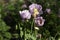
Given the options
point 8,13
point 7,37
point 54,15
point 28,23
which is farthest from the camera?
point 8,13

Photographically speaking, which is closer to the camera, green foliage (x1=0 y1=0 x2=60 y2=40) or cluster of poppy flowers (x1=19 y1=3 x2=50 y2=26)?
cluster of poppy flowers (x1=19 y1=3 x2=50 y2=26)

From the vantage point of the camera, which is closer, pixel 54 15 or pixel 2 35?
pixel 2 35

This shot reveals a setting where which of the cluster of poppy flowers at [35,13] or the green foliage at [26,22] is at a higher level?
the cluster of poppy flowers at [35,13]

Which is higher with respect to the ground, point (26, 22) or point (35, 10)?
point (35, 10)

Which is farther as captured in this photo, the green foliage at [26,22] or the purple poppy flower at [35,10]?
the green foliage at [26,22]

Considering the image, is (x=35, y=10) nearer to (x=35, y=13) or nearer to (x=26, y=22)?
(x=35, y=13)

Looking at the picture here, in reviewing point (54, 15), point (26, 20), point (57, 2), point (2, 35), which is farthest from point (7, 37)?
point (57, 2)

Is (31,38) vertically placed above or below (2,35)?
above

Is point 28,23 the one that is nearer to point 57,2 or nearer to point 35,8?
point 35,8

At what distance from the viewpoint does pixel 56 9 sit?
9.23ft

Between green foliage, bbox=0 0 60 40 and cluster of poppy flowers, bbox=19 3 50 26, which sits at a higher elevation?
cluster of poppy flowers, bbox=19 3 50 26

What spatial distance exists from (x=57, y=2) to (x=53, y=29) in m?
0.42

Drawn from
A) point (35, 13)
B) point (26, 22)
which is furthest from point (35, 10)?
point (26, 22)

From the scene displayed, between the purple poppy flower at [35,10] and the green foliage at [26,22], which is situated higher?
the purple poppy flower at [35,10]
